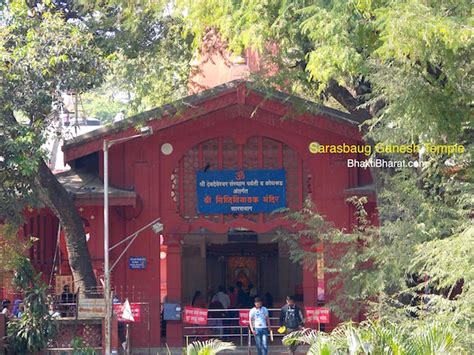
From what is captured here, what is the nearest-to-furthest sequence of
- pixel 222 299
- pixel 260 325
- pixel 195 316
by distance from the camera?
pixel 260 325 < pixel 195 316 < pixel 222 299

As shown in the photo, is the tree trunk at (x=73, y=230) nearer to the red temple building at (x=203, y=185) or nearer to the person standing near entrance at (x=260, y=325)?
the red temple building at (x=203, y=185)

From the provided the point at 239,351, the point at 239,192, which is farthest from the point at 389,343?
the point at 239,192

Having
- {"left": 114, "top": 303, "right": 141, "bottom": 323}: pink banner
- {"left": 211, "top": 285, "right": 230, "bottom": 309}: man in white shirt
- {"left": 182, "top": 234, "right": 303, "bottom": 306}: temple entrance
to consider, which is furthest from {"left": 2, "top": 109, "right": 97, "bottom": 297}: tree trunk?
{"left": 182, "top": 234, "right": 303, "bottom": 306}: temple entrance

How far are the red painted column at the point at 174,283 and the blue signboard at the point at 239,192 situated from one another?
1133mm

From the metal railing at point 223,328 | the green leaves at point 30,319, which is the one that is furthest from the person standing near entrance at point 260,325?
the green leaves at point 30,319

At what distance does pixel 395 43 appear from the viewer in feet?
47.6

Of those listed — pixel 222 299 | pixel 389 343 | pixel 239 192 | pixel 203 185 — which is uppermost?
pixel 203 185

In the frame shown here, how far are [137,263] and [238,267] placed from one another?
8.43 meters

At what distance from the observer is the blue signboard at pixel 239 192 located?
2475 centimetres

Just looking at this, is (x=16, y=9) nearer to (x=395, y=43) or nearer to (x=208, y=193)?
(x=208, y=193)

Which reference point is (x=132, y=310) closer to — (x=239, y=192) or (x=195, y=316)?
(x=195, y=316)

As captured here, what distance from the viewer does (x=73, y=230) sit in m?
23.2

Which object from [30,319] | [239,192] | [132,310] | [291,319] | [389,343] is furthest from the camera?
[239,192]

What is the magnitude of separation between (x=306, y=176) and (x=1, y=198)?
323 inches
